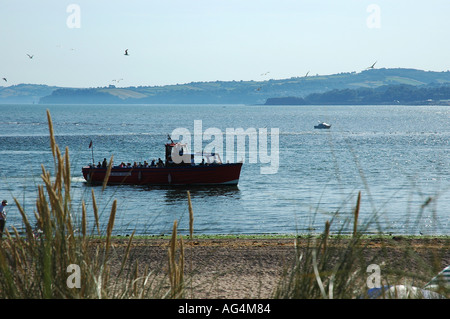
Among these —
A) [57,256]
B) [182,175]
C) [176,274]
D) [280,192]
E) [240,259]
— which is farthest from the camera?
[182,175]

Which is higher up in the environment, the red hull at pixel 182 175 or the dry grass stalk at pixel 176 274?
the dry grass stalk at pixel 176 274

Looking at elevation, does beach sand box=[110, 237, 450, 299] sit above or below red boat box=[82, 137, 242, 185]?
above

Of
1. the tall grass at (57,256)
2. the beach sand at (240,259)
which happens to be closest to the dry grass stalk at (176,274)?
the tall grass at (57,256)

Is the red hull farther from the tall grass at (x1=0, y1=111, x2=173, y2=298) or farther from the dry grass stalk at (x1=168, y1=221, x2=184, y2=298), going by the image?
the tall grass at (x1=0, y1=111, x2=173, y2=298)

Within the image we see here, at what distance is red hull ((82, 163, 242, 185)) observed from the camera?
4041 centimetres

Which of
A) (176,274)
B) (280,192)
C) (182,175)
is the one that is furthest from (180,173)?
(176,274)

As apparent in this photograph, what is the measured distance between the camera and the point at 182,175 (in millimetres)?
41031

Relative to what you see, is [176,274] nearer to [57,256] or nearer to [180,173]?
[57,256]

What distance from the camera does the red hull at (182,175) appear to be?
40406 mm

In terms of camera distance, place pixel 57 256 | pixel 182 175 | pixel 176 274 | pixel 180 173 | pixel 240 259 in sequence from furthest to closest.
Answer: pixel 182 175 → pixel 180 173 → pixel 240 259 → pixel 176 274 → pixel 57 256

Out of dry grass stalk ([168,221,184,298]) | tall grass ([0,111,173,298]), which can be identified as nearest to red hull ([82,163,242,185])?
dry grass stalk ([168,221,184,298])

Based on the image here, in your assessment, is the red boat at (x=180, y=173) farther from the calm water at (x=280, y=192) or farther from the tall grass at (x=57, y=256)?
the tall grass at (x=57, y=256)

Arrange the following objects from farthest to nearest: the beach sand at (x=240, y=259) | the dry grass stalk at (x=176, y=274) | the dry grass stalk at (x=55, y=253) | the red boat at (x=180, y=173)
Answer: the red boat at (x=180, y=173) → the beach sand at (x=240, y=259) → the dry grass stalk at (x=176, y=274) → the dry grass stalk at (x=55, y=253)
